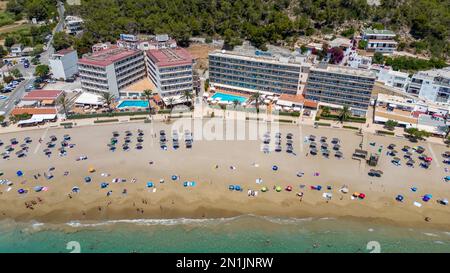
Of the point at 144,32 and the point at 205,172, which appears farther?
the point at 144,32

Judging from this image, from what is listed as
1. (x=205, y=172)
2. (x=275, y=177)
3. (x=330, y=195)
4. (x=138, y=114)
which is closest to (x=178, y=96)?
(x=138, y=114)

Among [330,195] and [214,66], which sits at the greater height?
[214,66]

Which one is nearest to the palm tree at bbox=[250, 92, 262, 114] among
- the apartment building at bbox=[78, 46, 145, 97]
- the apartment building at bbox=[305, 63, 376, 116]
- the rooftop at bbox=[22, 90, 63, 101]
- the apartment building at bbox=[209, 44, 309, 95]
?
the apartment building at bbox=[209, 44, 309, 95]

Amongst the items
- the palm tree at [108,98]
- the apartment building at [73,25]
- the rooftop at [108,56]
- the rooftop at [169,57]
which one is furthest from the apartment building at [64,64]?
the apartment building at [73,25]

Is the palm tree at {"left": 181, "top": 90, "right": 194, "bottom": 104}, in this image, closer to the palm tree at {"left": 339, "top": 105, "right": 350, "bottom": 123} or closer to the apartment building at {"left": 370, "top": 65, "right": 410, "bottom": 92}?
the palm tree at {"left": 339, "top": 105, "right": 350, "bottom": 123}

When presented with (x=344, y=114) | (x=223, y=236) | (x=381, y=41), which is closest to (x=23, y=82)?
(x=223, y=236)

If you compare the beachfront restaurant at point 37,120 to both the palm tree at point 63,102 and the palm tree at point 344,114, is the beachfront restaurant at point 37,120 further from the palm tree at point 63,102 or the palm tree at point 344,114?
the palm tree at point 344,114

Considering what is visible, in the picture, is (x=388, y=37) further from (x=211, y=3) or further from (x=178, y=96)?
(x=178, y=96)
